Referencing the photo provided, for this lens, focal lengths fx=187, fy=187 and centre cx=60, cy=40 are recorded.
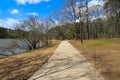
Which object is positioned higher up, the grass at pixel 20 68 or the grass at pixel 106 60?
the grass at pixel 106 60

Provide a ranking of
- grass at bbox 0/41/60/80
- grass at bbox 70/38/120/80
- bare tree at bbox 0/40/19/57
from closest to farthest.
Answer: grass at bbox 70/38/120/80 → grass at bbox 0/41/60/80 → bare tree at bbox 0/40/19/57

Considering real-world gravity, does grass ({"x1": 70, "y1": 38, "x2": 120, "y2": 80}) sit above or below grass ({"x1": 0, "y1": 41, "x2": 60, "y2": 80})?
above

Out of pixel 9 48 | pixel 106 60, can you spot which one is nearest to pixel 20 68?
pixel 106 60

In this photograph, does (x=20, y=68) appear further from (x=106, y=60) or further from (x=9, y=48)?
(x=9, y=48)

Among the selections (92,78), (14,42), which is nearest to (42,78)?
(92,78)

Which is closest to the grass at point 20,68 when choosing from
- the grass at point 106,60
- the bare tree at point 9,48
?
the grass at point 106,60

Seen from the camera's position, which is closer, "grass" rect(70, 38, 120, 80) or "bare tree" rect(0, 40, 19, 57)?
"grass" rect(70, 38, 120, 80)

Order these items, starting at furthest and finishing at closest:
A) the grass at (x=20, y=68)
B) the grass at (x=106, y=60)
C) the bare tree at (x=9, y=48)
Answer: the bare tree at (x=9, y=48)
the grass at (x=20, y=68)
the grass at (x=106, y=60)

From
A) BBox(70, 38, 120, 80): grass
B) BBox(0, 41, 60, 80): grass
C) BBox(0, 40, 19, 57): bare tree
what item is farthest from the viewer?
BBox(0, 40, 19, 57): bare tree

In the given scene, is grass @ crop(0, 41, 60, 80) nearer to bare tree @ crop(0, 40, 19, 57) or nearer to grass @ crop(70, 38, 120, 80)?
grass @ crop(70, 38, 120, 80)

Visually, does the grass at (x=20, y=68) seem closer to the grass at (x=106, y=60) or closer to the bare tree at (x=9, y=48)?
the grass at (x=106, y=60)

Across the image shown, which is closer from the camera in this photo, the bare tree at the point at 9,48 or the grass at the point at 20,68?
the grass at the point at 20,68

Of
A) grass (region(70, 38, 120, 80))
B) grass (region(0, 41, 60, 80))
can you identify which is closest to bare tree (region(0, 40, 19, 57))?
grass (region(0, 41, 60, 80))

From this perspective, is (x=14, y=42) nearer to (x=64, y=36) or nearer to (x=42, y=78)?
(x=42, y=78)
